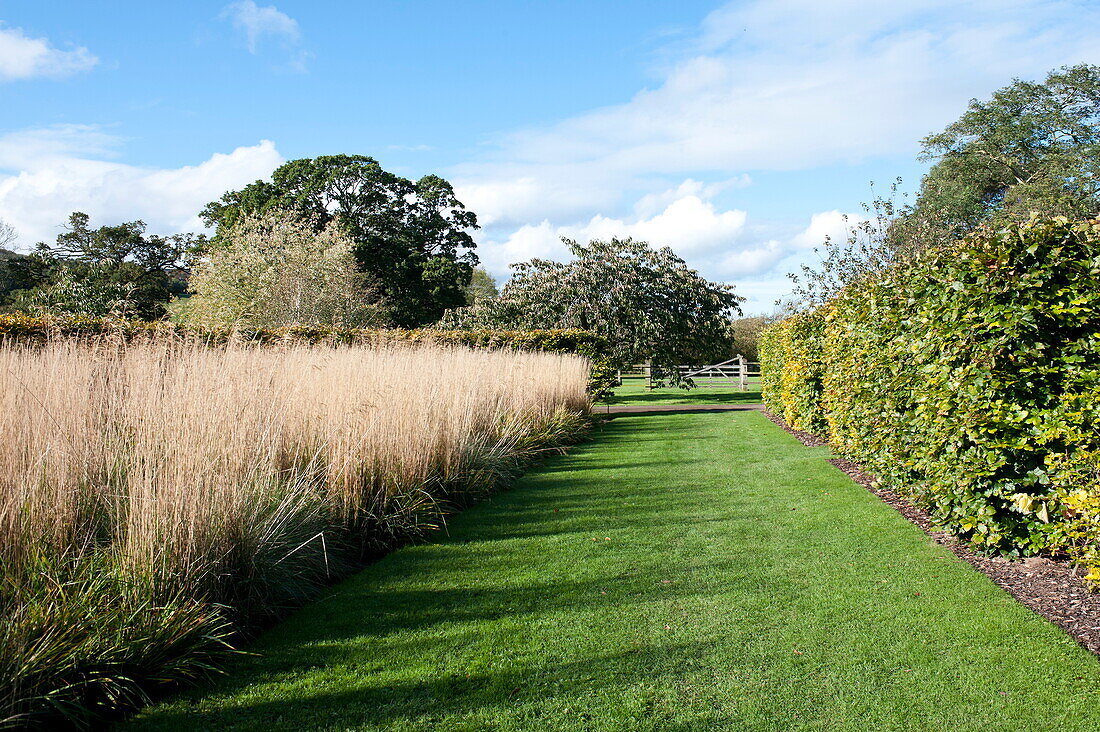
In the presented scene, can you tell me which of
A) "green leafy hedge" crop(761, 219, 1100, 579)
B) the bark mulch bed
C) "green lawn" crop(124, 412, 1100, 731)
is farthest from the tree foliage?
the bark mulch bed

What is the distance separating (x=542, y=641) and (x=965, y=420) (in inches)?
117

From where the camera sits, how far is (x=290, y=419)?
5535mm

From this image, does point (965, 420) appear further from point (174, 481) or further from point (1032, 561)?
point (174, 481)

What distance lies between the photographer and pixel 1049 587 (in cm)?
411

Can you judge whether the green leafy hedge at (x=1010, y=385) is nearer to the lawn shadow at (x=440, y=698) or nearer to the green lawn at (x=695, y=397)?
the lawn shadow at (x=440, y=698)

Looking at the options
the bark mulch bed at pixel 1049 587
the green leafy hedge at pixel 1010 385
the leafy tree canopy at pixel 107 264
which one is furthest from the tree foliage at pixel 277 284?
the bark mulch bed at pixel 1049 587

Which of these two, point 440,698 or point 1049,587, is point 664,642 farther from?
point 1049,587

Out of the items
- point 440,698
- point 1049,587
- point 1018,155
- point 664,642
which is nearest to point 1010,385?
point 1049,587

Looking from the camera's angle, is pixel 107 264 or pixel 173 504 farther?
pixel 107 264

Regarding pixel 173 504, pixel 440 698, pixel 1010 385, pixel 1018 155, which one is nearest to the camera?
pixel 440 698

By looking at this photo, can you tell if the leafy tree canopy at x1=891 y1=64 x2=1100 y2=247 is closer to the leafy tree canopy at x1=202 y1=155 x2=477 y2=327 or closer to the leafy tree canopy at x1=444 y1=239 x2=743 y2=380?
the leafy tree canopy at x1=444 y1=239 x2=743 y2=380

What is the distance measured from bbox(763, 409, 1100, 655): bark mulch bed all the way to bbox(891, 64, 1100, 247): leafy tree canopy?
23903mm

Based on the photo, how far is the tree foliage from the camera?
2397 centimetres

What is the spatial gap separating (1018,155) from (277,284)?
97.0 feet
